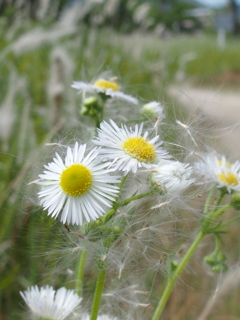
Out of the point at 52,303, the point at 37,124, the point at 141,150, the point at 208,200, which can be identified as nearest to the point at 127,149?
the point at 141,150

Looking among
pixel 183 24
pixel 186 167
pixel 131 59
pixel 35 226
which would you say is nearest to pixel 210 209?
pixel 186 167

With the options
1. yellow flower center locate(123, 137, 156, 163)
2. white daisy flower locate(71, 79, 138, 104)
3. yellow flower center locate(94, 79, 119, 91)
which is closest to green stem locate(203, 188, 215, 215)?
yellow flower center locate(123, 137, 156, 163)

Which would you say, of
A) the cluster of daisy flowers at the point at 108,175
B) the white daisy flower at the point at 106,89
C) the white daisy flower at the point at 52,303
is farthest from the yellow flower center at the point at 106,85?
the white daisy flower at the point at 52,303

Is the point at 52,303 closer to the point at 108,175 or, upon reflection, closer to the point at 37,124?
the point at 108,175

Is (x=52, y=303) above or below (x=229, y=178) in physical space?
below

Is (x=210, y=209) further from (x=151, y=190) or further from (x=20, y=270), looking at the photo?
(x=20, y=270)

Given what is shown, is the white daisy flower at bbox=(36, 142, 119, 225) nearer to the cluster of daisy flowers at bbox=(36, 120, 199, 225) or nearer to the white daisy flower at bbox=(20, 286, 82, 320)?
the cluster of daisy flowers at bbox=(36, 120, 199, 225)

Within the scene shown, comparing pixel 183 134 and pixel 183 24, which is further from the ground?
pixel 183 24
